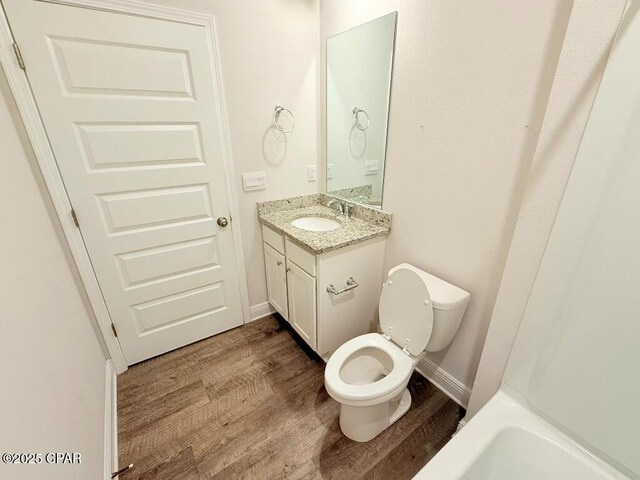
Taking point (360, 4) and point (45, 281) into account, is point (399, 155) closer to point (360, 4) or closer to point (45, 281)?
point (360, 4)

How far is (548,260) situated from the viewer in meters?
0.96

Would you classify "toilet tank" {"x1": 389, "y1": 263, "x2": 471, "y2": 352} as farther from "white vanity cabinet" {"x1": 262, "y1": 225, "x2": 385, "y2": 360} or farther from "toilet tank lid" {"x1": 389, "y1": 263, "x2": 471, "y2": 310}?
"white vanity cabinet" {"x1": 262, "y1": 225, "x2": 385, "y2": 360}

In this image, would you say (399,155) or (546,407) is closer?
(546,407)

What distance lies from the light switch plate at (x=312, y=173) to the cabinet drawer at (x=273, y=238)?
0.52 m

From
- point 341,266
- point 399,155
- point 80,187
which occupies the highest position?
point 399,155

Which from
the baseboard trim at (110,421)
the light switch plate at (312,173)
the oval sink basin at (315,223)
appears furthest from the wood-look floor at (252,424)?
the light switch plate at (312,173)

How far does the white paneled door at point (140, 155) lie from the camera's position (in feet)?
4.21

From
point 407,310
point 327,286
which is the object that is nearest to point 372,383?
point 407,310

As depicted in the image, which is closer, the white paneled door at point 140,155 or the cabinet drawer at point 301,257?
the white paneled door at point 140,155

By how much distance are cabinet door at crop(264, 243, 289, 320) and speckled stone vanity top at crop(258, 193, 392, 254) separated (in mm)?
219

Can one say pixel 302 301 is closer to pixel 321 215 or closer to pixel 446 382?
pixel 321 215

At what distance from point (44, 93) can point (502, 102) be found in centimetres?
198

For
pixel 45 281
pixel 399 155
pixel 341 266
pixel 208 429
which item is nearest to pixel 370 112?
pixel 399 155

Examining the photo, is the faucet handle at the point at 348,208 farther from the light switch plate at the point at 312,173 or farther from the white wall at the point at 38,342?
the white wall at the point at 38,342
